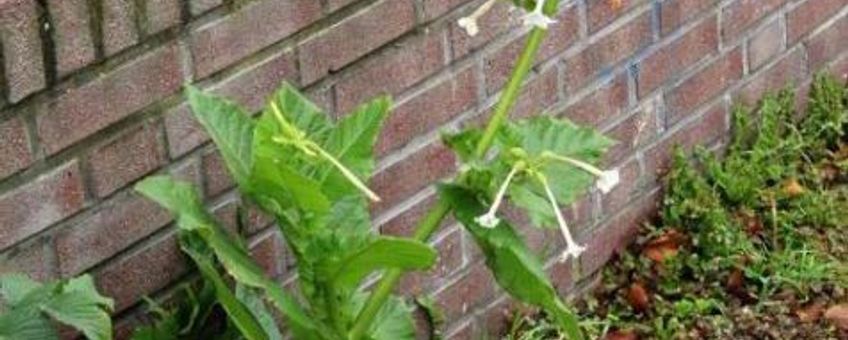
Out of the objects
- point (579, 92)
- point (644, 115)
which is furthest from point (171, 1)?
point (644, 115)

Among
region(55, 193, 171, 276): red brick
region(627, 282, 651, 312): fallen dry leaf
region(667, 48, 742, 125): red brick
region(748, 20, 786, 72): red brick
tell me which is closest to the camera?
region(55, 193, 171, 276): red brick

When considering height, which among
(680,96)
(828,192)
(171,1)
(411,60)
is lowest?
(828,192)

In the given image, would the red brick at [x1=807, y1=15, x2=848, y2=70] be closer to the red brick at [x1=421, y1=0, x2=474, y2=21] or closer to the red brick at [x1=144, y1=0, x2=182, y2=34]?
the red brick at [x1=421, y1=0, x2=474, y2=21]

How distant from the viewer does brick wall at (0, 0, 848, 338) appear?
9.27ft

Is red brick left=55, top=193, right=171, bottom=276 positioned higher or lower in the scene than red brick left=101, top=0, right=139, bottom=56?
lower

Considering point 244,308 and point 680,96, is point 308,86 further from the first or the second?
point 680,96

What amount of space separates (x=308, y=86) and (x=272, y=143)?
58 centimetres

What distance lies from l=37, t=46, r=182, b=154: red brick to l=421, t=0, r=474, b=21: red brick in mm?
612

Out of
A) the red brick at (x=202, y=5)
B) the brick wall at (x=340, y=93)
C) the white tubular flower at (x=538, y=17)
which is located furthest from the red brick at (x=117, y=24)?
the white tubular flower at (x=538, y=17)

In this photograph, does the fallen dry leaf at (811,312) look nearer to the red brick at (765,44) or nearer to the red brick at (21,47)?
the red brick at (765,44)

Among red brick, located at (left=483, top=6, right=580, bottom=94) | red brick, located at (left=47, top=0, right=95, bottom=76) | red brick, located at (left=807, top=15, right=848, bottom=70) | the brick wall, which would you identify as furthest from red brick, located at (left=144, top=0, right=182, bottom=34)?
red brick, located at (left=807, top=15, right=848, bottom=70)

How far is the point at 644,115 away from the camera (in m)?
4.11

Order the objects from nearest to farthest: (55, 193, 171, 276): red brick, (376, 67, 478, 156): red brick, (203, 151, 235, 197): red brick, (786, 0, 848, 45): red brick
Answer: (55, 193, 171, 276): red brick
(203, 151, 235, 197): red brick
(376, 67, 478, 156): red brick
(786, 0, 848, 45): red brick

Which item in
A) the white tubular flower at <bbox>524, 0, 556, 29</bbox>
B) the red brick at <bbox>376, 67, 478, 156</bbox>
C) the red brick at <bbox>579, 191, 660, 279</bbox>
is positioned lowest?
the red brick at <bbox>579, 191, 660, 279</bbox>
